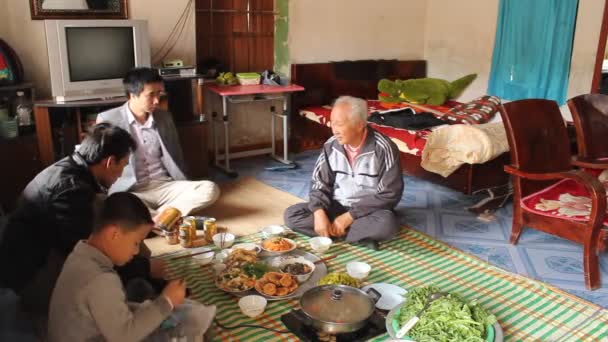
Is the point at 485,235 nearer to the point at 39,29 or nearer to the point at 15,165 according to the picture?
the point at 15,165

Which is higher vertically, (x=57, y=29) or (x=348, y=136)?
(x=57, y=29)

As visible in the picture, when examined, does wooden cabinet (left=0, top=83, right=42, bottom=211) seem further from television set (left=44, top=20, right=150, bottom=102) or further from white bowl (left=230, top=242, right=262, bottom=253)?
white bowl (left=230, top=242, right=262, bottom=253)

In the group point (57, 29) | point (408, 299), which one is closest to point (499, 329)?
point (408, 299)

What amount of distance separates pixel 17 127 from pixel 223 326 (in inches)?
89.5

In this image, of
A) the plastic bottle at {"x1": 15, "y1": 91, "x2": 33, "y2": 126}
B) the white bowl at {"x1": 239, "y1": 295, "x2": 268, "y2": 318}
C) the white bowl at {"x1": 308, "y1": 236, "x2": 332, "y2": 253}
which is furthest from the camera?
the plastic bottle at {"x1": 15, "y1": 91, "x2": 33, "y2": 126}

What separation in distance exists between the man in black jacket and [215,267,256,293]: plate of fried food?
26 centimetres

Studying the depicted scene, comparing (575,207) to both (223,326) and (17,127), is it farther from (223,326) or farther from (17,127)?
(17,127)

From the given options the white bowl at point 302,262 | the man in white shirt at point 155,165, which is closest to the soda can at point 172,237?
the man in white shirt at point 155,165

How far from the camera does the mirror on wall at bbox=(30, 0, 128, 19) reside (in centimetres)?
356

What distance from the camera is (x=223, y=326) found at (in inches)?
78.6

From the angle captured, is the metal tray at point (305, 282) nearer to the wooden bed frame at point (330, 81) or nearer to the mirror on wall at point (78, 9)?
the wooden bed frame at point (330, 81)

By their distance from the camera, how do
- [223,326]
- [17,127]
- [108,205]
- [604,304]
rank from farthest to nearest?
[17,127], [604,304], [223,326], [108,205]

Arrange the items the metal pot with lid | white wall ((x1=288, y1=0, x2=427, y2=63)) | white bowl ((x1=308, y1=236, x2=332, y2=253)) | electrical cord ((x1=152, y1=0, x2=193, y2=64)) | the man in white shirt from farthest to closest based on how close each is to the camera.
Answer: white wall ((x1=288, y1=0, x2=427, y2=63)), electrical cord ((x1=152, y1=0, x2=193, y2=64)), the man in white shirt, white bowl ((x1=308, y1=236, x2=332, y2=253)), the metal pot with lid

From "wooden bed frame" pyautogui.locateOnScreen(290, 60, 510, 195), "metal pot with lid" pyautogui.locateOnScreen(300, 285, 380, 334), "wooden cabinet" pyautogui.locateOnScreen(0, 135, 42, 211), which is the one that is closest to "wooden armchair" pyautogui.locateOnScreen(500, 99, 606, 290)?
"metal pot with lid" pyautogui.locateOnScreen(300, 285, 380, 334)
